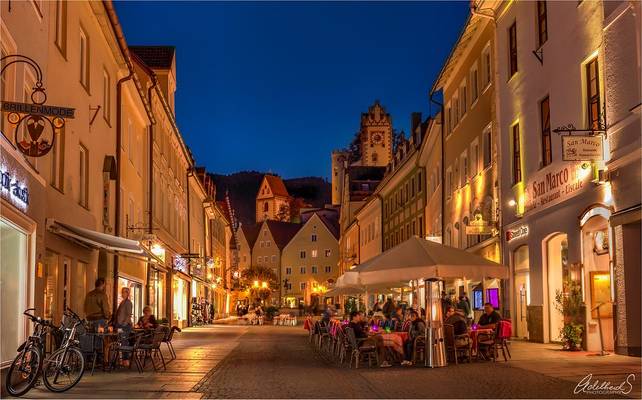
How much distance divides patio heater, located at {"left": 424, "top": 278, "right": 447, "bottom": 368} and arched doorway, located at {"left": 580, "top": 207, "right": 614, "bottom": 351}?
3.95 metres

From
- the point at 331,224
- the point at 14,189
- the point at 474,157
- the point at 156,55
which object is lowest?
the point at 14,189

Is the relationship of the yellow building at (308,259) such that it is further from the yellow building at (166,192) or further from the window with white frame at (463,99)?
the window with white frame at (463,99)

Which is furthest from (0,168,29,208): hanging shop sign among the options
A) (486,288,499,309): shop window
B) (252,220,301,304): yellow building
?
(252,220,301,304): yellow building

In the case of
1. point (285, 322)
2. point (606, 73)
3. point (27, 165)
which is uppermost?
point (606, 73)

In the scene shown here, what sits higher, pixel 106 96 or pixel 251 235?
pixel 251 235

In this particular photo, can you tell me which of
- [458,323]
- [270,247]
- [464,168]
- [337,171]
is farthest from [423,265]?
[337,171]

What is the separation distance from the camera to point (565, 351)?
19953 millimetres

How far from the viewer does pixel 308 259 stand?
114 m

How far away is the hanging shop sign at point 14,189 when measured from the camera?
11820mm

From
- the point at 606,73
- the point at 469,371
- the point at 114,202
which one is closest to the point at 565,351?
the point at 469,371

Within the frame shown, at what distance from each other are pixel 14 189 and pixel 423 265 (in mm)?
8468

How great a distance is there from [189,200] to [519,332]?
29.2m

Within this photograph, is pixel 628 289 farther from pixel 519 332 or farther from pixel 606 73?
pixel 519 332

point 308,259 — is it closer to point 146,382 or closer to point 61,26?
point 61,26
